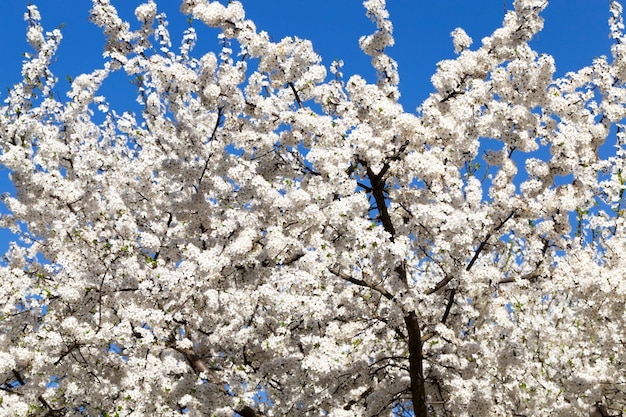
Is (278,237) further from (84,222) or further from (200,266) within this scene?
(84,222)

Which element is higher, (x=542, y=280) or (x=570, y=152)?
(x=570, y=152)

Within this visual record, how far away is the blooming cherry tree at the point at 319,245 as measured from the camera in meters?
13.2

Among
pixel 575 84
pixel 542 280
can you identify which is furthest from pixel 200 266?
pixel 575 84

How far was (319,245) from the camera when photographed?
42.4 feet

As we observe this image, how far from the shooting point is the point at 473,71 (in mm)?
15695

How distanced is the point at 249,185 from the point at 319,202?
1.57 m

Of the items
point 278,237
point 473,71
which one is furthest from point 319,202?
point 473,71

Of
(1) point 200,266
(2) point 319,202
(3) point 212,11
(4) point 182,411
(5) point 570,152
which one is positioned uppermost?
(3) point 212,11

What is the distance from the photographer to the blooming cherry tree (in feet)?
43.4

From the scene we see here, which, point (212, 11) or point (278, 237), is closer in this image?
point (278, 237)

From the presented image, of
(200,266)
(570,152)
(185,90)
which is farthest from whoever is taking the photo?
(185,90)

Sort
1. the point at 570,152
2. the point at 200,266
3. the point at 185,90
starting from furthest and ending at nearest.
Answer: the point at 185,90, the point at 570,152, the point at 200,266

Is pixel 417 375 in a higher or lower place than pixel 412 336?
lower

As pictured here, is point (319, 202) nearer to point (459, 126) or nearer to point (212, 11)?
point (459, 126)
